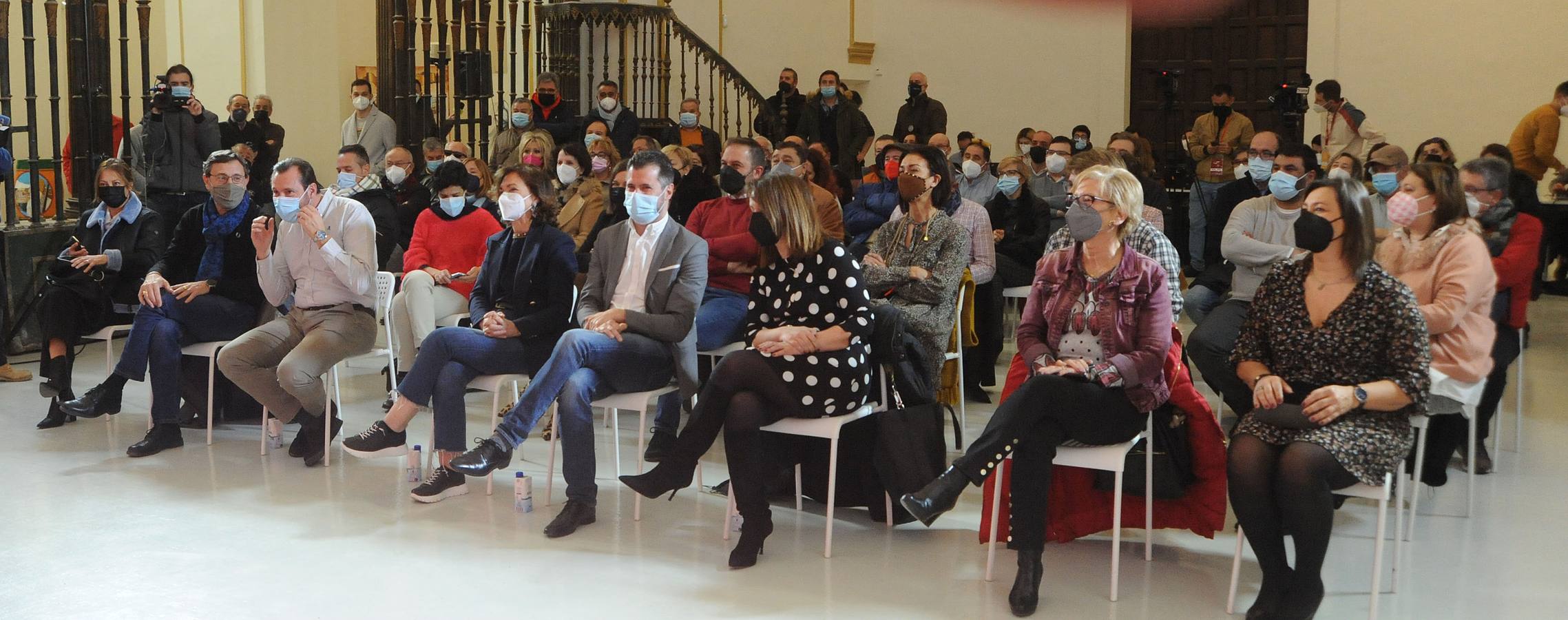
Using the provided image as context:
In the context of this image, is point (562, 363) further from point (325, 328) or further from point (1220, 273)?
point (1220, 273)

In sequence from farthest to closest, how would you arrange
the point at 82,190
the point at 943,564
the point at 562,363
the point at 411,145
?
the point at 411,145, the point at 82,190, the point at 562,363, the point at 943,564

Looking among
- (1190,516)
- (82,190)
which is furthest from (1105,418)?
(82,190)

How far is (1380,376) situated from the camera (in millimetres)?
3213

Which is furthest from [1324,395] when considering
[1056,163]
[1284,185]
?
[1056,163]

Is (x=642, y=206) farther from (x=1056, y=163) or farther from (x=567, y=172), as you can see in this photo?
(x=1056, y=163)

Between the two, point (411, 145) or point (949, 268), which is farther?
point (411, 145)

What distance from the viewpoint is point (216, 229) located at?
5090mm

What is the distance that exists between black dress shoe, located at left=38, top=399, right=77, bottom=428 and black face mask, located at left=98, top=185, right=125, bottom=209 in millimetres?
803

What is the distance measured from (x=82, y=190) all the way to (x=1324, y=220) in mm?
6305

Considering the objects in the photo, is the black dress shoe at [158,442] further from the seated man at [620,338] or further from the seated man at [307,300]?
the seated man at [620,338]

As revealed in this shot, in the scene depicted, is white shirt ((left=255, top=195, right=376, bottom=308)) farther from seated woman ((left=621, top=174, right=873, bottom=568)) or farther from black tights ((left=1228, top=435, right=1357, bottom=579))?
black tights ((left=1228, top=435, right=1357, bottom=579))

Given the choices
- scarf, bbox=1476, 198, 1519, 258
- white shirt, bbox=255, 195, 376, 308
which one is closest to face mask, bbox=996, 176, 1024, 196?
scarf, bbox=1476, 198, 1519, 258

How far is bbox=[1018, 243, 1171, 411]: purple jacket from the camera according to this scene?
342 cm

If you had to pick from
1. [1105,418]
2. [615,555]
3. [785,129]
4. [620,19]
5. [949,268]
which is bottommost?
[615,555]
